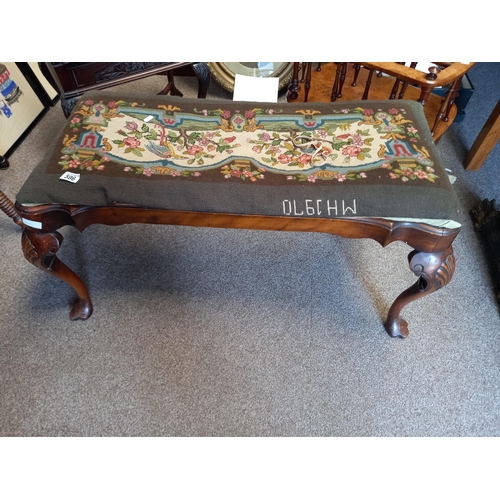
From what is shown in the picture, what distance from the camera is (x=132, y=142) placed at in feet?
3.77

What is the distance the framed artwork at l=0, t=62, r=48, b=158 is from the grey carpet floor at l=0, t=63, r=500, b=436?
1.66 ft

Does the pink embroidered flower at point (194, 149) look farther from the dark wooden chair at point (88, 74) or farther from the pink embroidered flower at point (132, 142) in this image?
the dark wooden chair at point (88, 74)

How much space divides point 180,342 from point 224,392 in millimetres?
233

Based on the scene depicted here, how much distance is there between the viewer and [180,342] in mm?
1379

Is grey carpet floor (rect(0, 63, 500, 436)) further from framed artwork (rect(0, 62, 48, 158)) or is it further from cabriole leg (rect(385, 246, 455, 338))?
framed artwork (rect(0, 62, 48, 158))

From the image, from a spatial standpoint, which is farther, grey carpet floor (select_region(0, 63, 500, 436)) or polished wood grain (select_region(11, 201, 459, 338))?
grey carpet floor (select_region(0, 63, 500, 436))

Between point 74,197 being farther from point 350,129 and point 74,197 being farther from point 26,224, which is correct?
point 350,129

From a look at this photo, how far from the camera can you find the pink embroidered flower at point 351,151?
113cm

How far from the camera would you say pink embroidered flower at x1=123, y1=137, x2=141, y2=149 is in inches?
44.9

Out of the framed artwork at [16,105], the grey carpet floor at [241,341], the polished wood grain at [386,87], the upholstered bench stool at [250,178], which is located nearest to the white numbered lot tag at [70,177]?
the upholstered bench stool at [250,178]

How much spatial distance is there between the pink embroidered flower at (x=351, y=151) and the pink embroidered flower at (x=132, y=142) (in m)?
0.59

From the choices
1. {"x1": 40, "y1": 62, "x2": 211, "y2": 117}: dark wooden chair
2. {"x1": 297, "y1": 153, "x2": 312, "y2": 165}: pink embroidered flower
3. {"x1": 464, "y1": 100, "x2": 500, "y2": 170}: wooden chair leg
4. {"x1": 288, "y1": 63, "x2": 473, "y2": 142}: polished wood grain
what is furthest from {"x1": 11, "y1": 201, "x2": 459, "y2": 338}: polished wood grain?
{"x1": 464, "y1": 100, "x2": 500, "y2": 170}: wooden chair leg

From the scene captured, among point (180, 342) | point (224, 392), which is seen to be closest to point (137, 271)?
point (180, 342)

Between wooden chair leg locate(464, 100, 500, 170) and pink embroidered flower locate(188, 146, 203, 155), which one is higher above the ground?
pink embroidered flower locate(188, 146, 203, 155)
